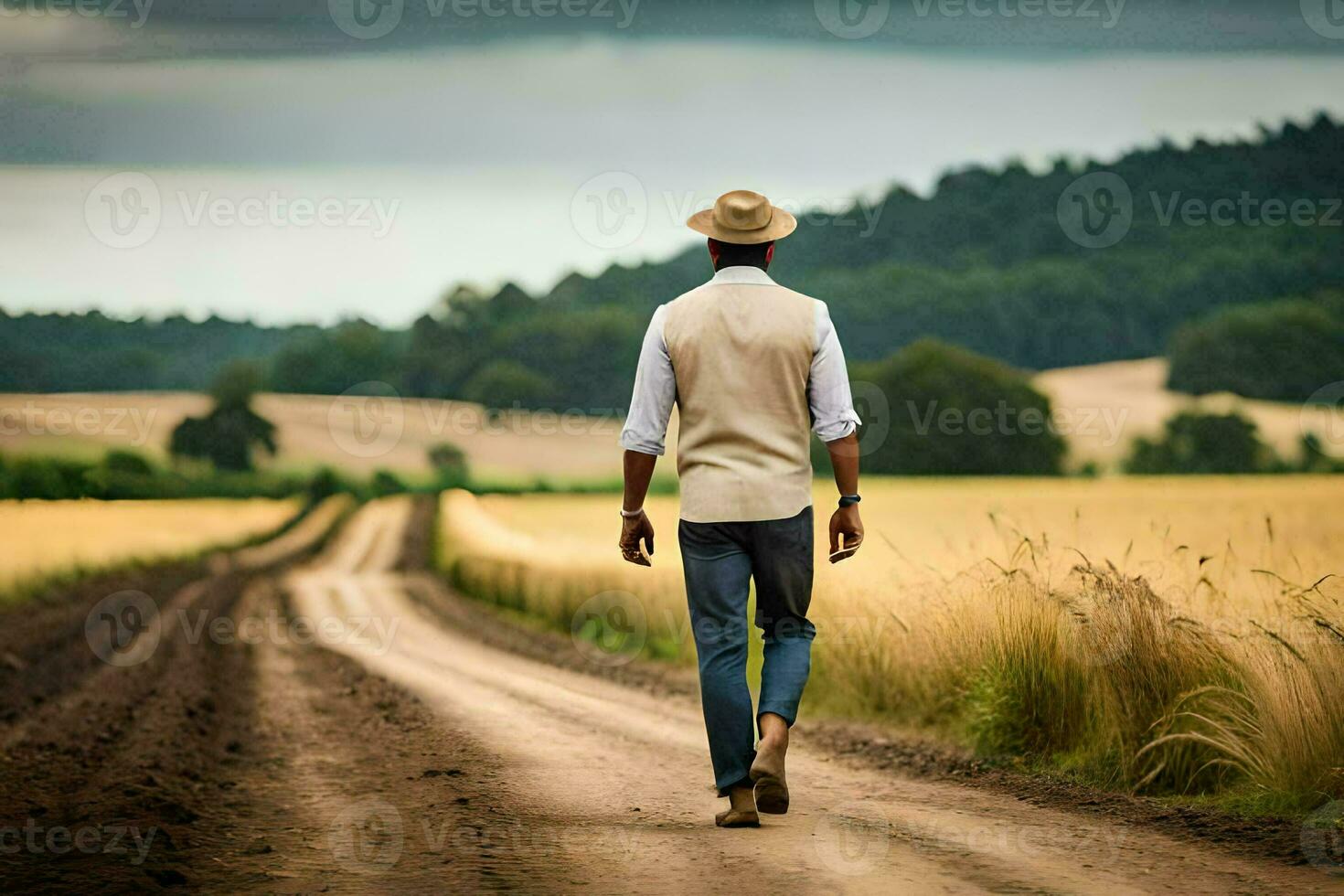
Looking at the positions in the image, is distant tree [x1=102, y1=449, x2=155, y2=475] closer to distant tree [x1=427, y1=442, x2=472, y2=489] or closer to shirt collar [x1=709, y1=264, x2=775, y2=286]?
distant tree [x1=427, y1=442, x2=472, y2=489]

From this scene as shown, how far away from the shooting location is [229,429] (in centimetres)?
7881

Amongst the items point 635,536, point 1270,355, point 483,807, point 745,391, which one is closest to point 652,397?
point 745,391

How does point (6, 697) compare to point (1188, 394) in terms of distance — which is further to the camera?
point (1188, 394)

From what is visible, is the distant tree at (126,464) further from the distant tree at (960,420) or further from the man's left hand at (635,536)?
the man's left hand at (635,536)

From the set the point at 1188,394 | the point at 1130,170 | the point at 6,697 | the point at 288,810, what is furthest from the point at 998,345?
the point at 288,810

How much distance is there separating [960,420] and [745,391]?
69784mm

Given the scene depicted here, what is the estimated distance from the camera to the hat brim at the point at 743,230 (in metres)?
6.11

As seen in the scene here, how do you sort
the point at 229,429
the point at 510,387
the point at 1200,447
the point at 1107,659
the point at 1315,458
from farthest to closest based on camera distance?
the point at 510,387
the point at 229,429
the point at 1200,447
the point at 1315,458
the point at 1107,659

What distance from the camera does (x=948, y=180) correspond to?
99375 mm

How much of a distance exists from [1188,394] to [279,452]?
50928mm

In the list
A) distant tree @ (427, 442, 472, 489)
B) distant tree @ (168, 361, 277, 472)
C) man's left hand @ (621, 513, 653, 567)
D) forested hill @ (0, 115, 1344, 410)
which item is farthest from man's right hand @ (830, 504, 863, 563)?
distant tree @ (168, 361, 277, 472)

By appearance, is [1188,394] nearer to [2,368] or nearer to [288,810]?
[2,368]

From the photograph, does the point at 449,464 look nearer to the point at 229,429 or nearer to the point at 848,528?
the point at 229,429

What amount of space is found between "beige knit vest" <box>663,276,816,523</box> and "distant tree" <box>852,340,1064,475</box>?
65.3 metres
